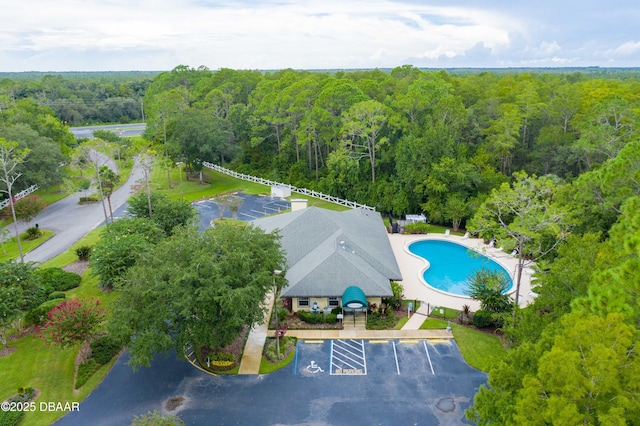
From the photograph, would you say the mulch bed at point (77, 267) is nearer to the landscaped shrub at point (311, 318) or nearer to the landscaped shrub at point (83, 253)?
the landscaped shrub at point (83, 253)

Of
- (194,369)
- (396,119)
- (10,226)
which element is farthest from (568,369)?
(10,226)

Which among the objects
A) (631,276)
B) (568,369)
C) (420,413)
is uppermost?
(631,276)

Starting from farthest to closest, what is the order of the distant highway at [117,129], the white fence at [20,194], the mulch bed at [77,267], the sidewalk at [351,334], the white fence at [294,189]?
the distant highway at [117,129] < the white fence at [294,189] < the white fence at [20,194] < the mulch bed at [77,267] < the sidewalk at [351,334]

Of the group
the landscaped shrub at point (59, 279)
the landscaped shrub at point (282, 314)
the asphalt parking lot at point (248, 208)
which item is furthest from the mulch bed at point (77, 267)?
the landscaped shrub at point (282, 314)

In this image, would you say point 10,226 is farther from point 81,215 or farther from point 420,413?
point 420,413

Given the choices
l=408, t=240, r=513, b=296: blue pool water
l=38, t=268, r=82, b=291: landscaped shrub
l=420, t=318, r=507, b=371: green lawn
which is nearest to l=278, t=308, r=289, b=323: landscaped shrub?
l=420, t=318, r=507, b=371: green lawn

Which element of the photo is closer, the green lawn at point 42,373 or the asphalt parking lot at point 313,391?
the asphalt parking lot at point 313,391

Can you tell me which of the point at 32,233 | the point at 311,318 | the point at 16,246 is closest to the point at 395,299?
the point at 311,318
